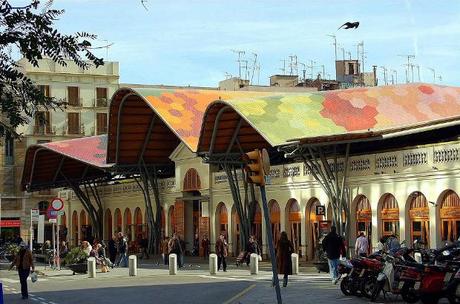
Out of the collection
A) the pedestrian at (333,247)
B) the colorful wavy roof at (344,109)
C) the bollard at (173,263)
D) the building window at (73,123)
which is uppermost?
the building window at (73,123)

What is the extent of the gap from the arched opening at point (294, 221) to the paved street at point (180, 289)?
838 centimetres

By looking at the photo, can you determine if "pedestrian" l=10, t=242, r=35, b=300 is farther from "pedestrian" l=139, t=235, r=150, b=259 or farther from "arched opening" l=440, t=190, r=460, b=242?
"pedestrian" l=139, t=235, r=150, b=259

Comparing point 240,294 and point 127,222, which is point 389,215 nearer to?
point 240,294

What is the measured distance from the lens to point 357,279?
24.3m

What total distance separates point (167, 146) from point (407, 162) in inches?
989

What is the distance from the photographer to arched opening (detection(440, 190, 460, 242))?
37.9m

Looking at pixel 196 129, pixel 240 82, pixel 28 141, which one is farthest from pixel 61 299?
pixel 240 82

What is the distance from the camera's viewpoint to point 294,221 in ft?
163

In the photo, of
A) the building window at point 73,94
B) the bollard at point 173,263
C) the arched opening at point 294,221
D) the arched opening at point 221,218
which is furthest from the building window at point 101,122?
the bollard at point 173,263

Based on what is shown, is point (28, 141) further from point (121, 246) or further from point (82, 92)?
point (121, 246)

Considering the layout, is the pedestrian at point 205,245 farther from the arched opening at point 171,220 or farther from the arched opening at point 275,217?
the arched opening at point 275,217

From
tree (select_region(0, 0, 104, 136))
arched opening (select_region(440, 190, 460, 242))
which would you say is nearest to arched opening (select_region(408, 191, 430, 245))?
arched opening (select_region(440, 190, 460, 242))

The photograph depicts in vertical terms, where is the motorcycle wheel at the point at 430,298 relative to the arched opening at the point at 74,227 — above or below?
below

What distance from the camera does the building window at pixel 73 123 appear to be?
9331 centimetres
